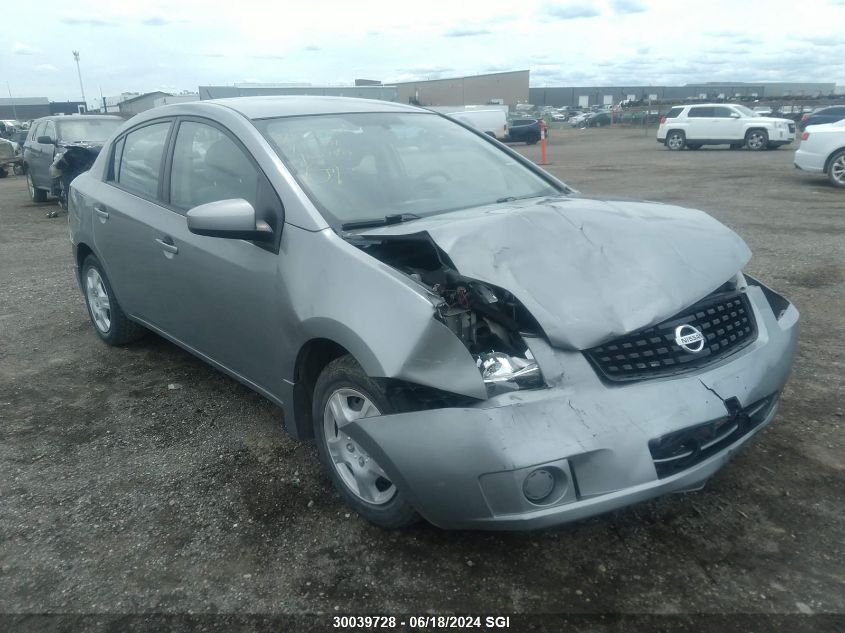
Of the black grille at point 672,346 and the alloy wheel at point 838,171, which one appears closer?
the black grille at point 672,346

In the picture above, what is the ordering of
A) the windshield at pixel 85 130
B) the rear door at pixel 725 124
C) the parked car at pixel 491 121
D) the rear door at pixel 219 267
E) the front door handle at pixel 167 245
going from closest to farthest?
the rear door at pixel 219 267
the front door handle at pixel 167 245
the windshield at pixel 85 130
the rear door at pixel 725 124
the parked car at pixel 491 121

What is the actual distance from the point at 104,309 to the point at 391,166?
2.77 m

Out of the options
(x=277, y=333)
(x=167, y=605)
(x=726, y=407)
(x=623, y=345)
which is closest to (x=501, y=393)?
(x=623, y=345)

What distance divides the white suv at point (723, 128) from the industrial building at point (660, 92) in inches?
1893

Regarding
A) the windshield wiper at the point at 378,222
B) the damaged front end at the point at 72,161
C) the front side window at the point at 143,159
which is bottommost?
the damaged front end at the point at 72,161

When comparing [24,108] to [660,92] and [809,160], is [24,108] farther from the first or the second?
[809,160]

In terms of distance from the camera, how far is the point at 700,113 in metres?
24.2

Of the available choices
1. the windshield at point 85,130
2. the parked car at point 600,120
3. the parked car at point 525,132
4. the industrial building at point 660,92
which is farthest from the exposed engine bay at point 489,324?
the industrial building at point 660,92

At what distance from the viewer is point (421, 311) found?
7.91 feet

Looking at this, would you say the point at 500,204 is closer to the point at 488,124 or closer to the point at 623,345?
the point at 623,345

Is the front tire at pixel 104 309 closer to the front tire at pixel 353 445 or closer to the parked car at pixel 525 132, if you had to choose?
the front tire at pixel 353 445

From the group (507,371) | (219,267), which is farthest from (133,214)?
(507,371)

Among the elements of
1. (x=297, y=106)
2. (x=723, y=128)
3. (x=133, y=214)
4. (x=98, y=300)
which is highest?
(x=297, y=106)

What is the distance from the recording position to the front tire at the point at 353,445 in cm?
262
